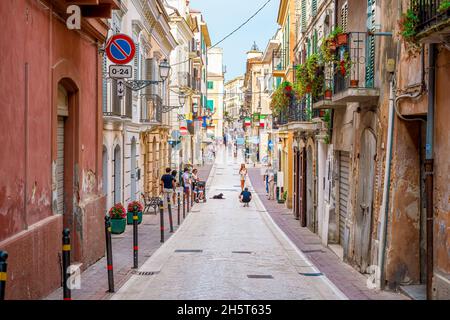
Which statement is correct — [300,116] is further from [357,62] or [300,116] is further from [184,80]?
[184,80]

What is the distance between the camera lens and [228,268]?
13.8 metres

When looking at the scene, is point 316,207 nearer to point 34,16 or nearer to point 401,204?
point 401,204

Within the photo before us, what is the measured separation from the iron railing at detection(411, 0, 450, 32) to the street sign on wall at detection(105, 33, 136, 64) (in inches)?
311

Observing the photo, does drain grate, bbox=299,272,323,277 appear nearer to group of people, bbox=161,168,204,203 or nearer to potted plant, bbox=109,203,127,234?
potted plant, bbox=109,203,127,234

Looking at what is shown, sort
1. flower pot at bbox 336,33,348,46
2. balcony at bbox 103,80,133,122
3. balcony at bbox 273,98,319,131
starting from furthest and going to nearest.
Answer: balcony at bbox 273,98,319,131
balcony at bbox 103,80,133,122
flower pot at bbox 336,33,348,46

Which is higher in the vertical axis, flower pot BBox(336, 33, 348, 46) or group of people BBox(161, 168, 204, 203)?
flower pot BBox(336, 33, 348, 46)

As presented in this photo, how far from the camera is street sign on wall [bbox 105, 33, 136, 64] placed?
15.9 m

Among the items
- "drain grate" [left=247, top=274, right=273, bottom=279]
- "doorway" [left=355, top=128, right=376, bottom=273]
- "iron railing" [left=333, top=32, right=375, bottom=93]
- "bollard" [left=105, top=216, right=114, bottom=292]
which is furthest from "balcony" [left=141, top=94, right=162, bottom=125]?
"bollard" [left=105, top=216, right=114, bottom=292]

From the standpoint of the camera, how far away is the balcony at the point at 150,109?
1085 inches

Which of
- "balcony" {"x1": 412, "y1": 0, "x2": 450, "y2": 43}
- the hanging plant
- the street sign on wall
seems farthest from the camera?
the street sign on wall

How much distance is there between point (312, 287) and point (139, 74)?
662 inches

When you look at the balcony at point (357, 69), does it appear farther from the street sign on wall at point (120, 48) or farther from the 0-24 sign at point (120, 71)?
the 0-24 sign at point (120, 71)

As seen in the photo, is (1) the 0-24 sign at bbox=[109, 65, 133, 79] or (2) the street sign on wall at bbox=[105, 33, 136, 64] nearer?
(2) the street sign on wall at bbox=[105, 33, 136, 64]

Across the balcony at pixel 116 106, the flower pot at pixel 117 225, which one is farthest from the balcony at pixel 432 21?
the flower pot at pixel 117 225
